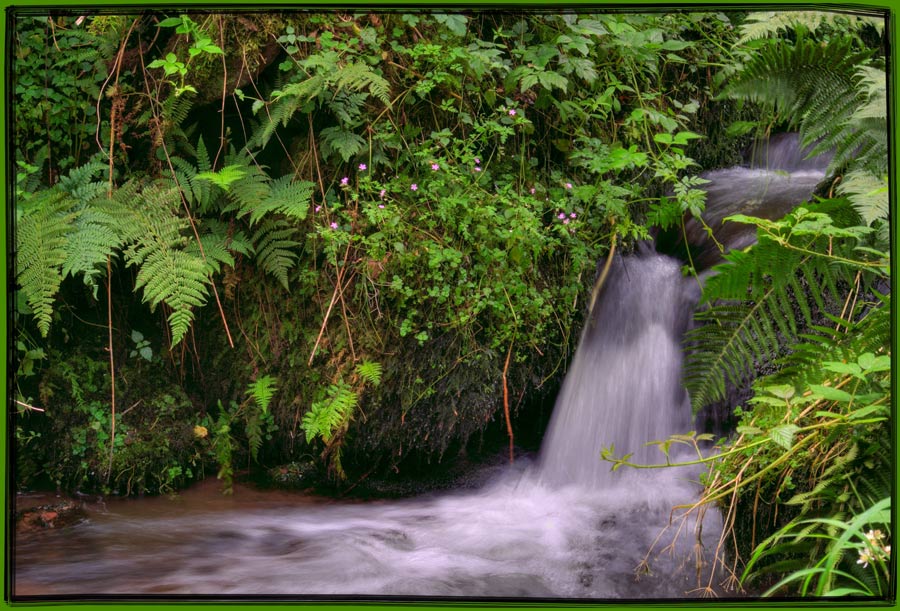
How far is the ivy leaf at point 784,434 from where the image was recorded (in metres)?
2.02

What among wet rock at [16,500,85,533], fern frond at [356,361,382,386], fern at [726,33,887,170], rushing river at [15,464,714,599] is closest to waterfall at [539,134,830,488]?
rushing river at [15,464,714,599]

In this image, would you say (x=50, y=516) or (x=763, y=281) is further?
(x=50, y=516)

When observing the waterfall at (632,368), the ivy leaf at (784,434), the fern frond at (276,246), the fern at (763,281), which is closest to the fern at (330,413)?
the fern frond at (276,246)

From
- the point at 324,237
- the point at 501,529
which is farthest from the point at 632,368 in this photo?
the point at 324,237

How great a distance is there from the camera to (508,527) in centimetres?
267

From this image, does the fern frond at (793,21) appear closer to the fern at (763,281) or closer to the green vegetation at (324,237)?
the green vegetation at (324,237)

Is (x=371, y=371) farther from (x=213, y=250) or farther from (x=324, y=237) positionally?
(x=213, y=250)

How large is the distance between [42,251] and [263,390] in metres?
0.86

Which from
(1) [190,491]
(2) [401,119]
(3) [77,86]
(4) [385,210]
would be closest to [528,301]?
(4) [385,210]

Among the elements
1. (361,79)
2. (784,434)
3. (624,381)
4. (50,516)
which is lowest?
(50,516)

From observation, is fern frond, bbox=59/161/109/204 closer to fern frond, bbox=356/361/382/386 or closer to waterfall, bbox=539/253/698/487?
fern frond, bbox=356/361/382/386

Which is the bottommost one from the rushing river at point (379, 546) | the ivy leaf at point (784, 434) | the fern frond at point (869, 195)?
the rushing river at point (379, 546)

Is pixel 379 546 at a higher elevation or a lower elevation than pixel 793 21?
lower

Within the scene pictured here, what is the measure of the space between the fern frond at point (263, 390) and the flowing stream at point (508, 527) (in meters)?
0.36
